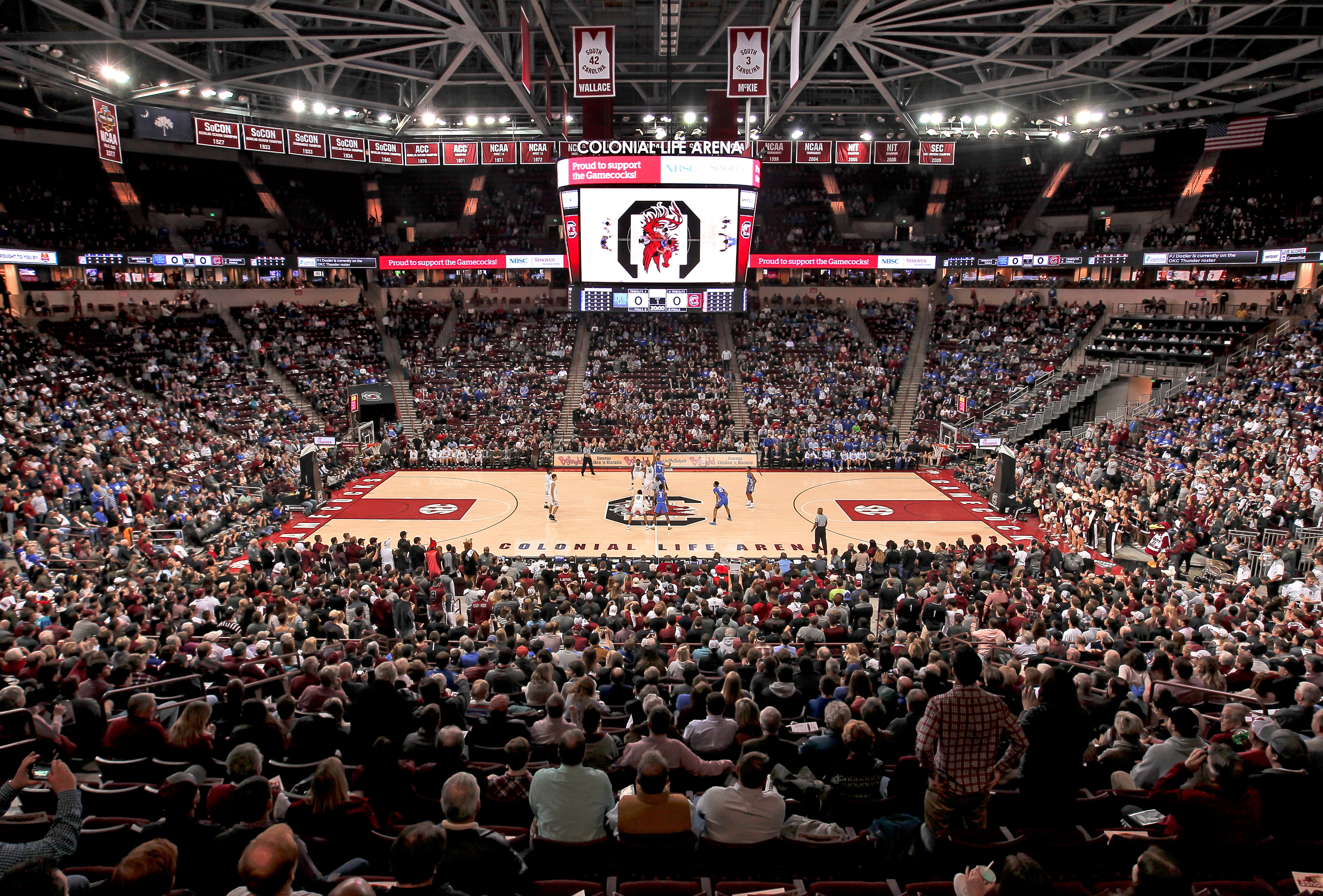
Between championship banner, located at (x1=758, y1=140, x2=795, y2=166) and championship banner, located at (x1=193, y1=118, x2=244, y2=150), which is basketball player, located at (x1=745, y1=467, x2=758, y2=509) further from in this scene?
championship banner, located at (x1=193, y1=118, x2=244, y2=150)

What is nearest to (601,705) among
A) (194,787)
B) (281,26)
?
(194,787)

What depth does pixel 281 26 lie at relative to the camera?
83.4 feet

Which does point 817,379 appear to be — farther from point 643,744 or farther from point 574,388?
point 643,744

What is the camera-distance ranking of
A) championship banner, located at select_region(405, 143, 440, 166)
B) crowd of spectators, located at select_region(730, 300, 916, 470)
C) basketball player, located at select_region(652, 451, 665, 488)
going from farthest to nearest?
1. championship banner, located at select_region(405, 143, 440, 166)
2. crowd of spectators, located at select_region(730, 300, 916, 470)
3. basketball player, located at select_region(652, 451, 665, 488)

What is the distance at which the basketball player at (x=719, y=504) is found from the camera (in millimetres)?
25094

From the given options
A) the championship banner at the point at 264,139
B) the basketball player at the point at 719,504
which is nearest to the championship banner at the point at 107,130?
the championship banner at the point at 264,139

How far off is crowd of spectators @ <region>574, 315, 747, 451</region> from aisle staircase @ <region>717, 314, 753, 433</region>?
22cm

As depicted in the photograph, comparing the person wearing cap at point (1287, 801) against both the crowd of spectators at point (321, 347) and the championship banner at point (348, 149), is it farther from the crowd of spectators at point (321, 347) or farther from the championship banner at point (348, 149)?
the championship banner at point (348, 149)

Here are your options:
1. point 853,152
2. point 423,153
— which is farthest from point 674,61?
point 423,153

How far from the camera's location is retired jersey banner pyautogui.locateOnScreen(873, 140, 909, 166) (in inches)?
1487

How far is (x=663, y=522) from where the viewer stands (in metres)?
25.1

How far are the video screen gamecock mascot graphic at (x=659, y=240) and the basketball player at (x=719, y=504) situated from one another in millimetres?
7882

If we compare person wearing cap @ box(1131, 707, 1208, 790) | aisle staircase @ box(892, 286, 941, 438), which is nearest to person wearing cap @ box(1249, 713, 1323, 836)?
person wearing cap @ box(1131, 707, 1208, 790)

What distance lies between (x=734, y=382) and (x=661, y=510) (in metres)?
15.9
